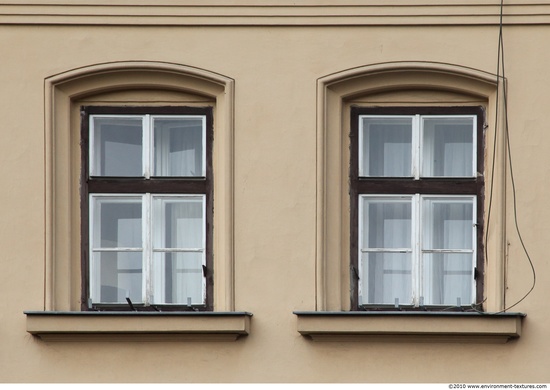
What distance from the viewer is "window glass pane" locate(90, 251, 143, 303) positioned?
12.6 meters

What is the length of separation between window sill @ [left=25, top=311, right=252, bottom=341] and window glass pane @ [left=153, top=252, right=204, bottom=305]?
0.37m

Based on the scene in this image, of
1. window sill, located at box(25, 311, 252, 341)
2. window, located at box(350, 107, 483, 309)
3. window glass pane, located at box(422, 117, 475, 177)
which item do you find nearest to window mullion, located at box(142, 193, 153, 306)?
window sill, located at box(25, 311, 252, 341)

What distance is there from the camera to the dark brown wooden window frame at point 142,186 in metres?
12.5

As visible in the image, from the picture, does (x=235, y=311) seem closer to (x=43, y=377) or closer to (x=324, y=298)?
(x=324, y=298)

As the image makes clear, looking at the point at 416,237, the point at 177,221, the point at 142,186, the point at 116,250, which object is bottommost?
the point at 116,250

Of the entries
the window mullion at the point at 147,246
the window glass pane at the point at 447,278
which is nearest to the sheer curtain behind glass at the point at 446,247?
the window glass pane at the point at 447,278

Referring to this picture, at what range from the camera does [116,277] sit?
12.6 m

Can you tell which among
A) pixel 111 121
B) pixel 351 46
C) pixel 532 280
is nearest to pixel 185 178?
pixel 111 121

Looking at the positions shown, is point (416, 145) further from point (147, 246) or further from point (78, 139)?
point (78, 139)

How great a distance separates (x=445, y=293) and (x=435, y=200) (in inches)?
26.5

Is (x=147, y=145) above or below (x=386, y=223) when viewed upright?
above

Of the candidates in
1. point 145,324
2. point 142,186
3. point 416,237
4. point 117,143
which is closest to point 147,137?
point 117,143

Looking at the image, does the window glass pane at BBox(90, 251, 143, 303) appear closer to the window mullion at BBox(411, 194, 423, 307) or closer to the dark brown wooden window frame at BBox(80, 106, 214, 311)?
the dark brown wooden window frame at BBox(80, 106, 214, 311)

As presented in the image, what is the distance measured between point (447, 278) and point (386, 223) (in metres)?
0.59
